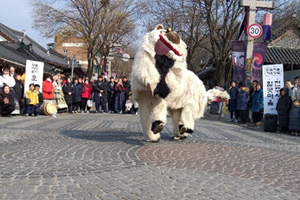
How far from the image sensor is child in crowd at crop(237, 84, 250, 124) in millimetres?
14648

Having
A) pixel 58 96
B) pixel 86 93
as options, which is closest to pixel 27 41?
pixel 86 93

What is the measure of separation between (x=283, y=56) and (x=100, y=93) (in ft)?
40.1

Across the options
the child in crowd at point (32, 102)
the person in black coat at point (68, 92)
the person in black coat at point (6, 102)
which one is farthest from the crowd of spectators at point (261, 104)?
the person in black coat at point (6, 102)

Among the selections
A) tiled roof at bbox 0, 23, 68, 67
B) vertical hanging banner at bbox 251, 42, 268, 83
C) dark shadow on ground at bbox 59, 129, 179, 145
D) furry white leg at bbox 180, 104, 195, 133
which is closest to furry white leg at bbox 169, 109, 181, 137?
furry white leg at bbox 180, 104, 195, 133

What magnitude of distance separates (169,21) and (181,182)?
82.5 ft

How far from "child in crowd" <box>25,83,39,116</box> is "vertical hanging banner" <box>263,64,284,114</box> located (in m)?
8.89

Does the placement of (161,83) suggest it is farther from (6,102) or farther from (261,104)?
(6,102)

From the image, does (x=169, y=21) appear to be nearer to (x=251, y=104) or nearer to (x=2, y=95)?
(x=251, y=104)

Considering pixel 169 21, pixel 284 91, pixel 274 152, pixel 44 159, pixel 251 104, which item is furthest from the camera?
pixel 169 21

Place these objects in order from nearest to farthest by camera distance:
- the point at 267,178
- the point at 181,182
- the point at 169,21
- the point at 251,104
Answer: the point at 181,182 → the point at 267,178 → the point at 251,104 → the point at 169,21

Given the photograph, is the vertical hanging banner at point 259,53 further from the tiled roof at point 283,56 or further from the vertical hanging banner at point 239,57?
the tiled roof at point 283,56

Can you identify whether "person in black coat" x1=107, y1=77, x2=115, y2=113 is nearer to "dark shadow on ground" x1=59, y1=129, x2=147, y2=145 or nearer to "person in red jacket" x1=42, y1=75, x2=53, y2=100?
"person in red jacket" x1=42, y1=75, x2=53, y2=100

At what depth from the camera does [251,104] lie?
1452 centimetres

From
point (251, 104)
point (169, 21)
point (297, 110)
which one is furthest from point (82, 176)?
point (169, 21)
